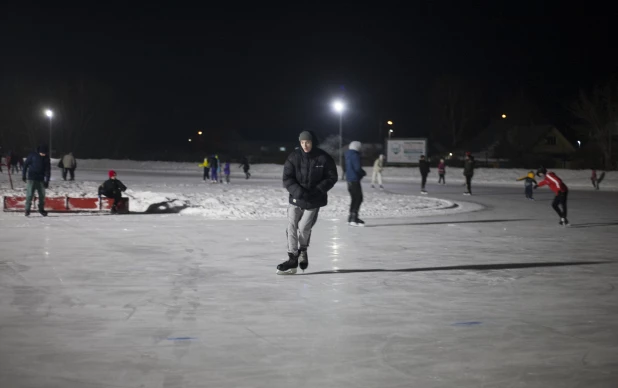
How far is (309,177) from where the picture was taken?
31.1 feet

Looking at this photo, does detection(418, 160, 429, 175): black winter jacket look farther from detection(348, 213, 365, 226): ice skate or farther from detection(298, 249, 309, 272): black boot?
detection(298, 249, 309, 272): black boot

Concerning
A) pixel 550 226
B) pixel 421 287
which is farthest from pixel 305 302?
pixel 550 226

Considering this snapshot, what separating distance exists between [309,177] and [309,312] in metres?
2.59

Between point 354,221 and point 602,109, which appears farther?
point 602,109

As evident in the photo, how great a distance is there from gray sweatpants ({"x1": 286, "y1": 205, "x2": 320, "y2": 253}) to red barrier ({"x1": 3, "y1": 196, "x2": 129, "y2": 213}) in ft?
35.1

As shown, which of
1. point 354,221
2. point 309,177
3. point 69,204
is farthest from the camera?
point 69,204

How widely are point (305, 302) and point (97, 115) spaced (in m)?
107

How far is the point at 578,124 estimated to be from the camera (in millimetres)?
99875

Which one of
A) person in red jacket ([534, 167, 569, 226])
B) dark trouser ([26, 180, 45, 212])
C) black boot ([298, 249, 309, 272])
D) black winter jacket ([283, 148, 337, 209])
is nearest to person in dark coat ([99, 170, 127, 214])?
dark trouser ([26, 180, 45, 212])

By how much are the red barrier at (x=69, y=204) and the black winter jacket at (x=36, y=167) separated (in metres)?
1.99

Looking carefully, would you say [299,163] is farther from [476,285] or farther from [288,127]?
[288,127]

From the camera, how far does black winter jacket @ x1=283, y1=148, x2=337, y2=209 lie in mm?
9438

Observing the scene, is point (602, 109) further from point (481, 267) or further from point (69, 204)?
point (481, 267)

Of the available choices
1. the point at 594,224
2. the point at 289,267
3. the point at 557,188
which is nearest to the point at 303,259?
the point at 289,267
